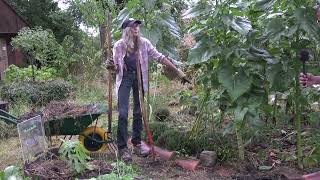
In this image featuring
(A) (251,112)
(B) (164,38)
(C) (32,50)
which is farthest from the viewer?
(C) (32,50)

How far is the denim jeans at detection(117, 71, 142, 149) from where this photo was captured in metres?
5.04

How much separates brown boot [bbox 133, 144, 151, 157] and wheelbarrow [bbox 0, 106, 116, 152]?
0.85 feet

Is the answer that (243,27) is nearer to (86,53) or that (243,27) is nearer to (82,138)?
(82,138)

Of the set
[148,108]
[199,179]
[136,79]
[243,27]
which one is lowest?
[199,179]

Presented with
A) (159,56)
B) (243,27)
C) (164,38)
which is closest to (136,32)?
(159,56)

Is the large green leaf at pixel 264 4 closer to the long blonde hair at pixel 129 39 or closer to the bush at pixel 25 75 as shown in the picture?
the long blonde hair at pixel 129 39

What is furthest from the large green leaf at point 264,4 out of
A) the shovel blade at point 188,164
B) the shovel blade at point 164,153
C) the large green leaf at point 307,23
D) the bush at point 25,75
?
the bush at point 25,75

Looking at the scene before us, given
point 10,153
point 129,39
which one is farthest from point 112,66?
point 10,153

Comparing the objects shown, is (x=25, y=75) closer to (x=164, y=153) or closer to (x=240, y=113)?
(x=164, y=153)

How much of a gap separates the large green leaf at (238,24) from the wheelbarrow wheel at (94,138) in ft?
6.66

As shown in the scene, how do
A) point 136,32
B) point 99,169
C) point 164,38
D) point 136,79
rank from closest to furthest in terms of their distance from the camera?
point 99,169 < point 136,32 < point 136,79 < point 164,38

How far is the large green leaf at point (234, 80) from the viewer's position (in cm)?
424

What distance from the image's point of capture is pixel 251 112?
4.20 meters

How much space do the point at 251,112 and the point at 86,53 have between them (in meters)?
9.71
